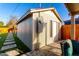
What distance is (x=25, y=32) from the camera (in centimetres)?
444

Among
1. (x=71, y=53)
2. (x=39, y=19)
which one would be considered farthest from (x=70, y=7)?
(x=71, y=53)

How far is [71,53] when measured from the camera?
4207mm

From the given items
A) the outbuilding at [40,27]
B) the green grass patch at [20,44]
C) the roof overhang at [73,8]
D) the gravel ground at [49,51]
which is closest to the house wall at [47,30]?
the outbuilding at [40,27]

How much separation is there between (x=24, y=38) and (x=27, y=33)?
5.6 inches

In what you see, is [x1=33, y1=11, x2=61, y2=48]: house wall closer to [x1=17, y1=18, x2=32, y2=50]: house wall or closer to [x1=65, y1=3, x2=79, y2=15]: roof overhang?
[x1=17, y1=18, x2=32, y2=50]: house wall

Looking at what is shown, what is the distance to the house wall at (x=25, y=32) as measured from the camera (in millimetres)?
4359

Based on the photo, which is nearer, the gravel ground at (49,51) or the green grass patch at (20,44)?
the gravel ground at (49,51)

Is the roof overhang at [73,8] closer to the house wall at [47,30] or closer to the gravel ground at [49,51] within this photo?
the house wall at [47,30]

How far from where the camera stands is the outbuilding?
4.30m

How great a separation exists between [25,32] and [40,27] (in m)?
0.40

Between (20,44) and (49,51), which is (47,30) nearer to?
(49,51)

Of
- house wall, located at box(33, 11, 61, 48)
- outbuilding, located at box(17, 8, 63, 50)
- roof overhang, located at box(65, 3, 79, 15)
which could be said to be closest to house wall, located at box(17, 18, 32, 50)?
outbuilding, located at box(17, 8, 63, 50)

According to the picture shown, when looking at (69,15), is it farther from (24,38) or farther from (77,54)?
(24,38)

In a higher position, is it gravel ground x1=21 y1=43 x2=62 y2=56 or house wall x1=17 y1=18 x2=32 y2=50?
house wall x1=17 y1=18 x2=32 y2=50
